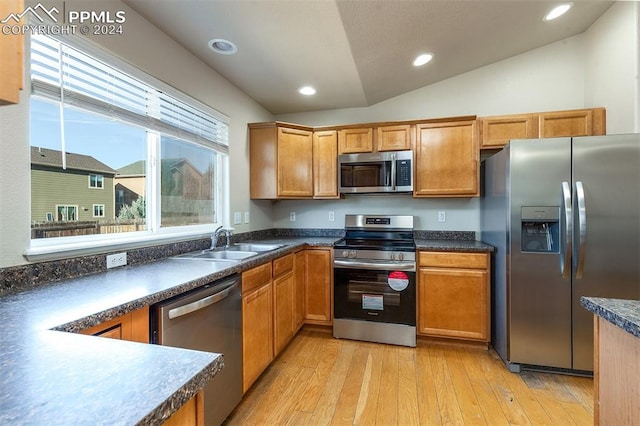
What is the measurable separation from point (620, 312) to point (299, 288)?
2.28 metres

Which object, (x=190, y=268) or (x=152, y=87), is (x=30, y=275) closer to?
(x=190, y=268)

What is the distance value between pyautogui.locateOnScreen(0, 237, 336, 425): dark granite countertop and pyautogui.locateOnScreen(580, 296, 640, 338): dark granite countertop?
3.54 feet

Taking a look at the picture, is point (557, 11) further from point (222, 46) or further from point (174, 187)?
point (174, 187)

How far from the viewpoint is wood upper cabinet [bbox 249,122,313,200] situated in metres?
3.05

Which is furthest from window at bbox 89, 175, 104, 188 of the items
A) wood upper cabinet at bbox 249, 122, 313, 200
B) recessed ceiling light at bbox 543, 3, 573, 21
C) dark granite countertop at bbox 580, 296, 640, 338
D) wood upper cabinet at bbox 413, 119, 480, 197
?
recessed ceiling light at bbox 543, 3, 573, 21

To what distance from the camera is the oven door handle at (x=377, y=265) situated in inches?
101

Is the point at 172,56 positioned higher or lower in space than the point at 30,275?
higher

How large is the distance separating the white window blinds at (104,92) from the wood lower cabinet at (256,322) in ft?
3.94

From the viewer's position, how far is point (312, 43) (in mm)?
2096

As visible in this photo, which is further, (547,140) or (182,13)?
(547,140)

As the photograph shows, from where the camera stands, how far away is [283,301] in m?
2.41

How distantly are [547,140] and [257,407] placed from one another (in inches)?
→ 109

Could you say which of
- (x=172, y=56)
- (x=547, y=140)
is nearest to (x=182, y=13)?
(x=172, y=56)

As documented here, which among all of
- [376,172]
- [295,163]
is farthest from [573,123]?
[295,163]
